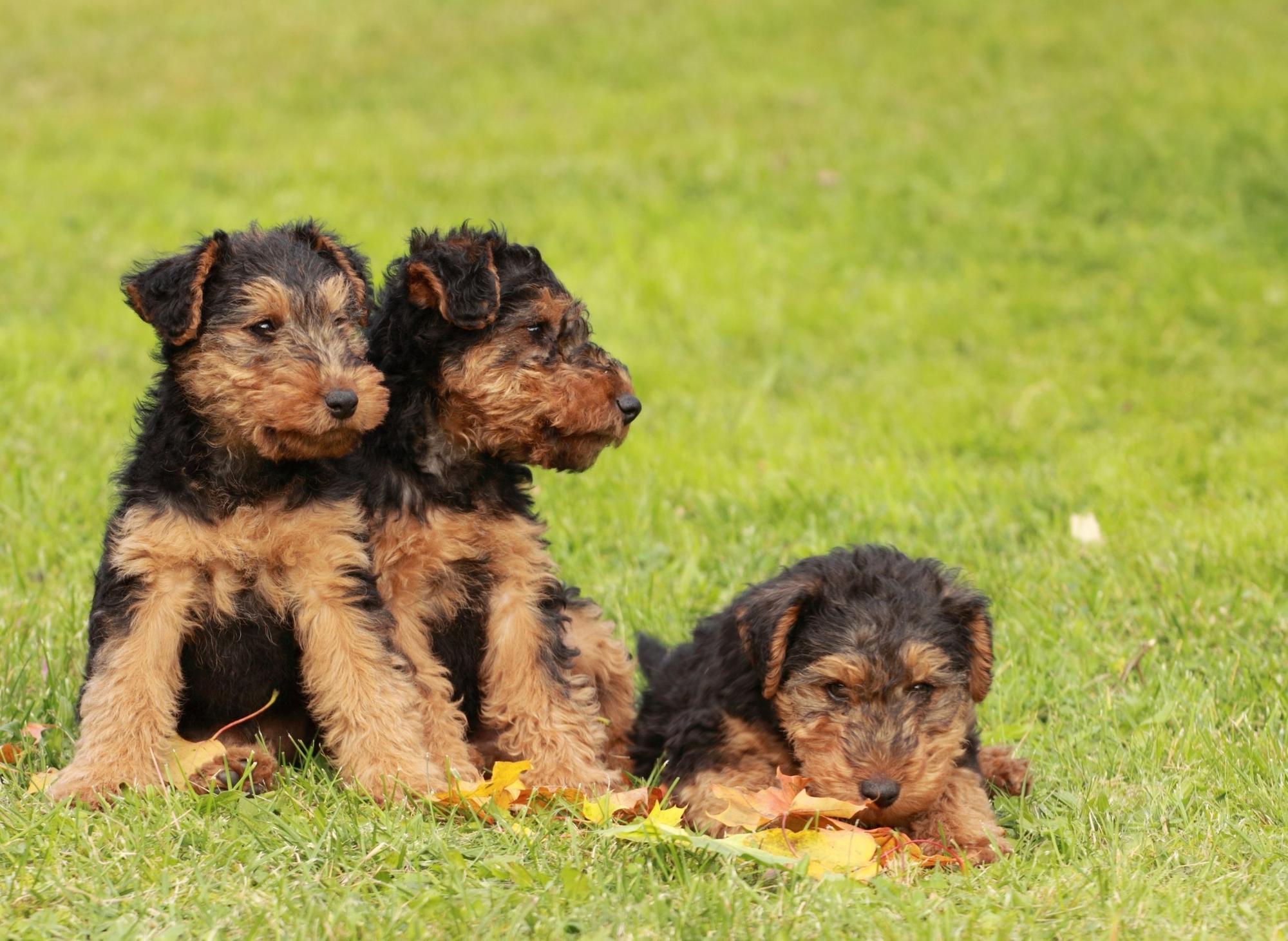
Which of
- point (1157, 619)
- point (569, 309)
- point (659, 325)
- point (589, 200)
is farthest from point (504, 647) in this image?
point (589, 200)

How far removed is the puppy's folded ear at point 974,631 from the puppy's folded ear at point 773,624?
0.48m

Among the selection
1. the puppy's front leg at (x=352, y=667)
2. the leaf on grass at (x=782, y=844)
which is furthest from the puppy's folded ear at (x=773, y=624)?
the puppy's front leg at (x=352, y=667)

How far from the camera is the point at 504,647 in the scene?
5195mm

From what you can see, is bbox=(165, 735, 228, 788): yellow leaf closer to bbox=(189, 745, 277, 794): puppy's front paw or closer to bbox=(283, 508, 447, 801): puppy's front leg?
bbox=(189, 745, 277, 794): puppy's front paw

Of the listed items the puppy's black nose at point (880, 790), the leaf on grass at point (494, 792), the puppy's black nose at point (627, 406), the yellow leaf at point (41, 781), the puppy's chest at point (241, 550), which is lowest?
the yellow leaf at point (41, 781)

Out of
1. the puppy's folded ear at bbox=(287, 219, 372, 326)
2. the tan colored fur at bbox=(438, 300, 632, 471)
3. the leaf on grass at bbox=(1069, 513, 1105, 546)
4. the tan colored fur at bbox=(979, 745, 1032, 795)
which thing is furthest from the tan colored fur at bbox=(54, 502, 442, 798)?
the leaf on grass at bbox=(1069, 513, 1105, 546)

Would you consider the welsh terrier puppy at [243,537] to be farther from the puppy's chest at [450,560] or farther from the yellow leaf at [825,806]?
the yellow leaf at [825,806]

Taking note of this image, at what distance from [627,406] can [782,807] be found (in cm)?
150

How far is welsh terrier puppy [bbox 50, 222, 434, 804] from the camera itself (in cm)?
468

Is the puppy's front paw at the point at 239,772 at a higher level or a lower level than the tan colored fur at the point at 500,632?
lower

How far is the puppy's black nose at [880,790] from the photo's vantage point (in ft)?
14.6

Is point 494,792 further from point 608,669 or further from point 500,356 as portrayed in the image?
point 500,356

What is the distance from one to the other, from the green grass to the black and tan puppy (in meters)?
0.32

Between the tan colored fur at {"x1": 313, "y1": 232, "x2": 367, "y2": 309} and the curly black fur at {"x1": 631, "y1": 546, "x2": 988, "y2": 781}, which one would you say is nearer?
the curly black fur at {"x1": 631, "y1": 546, "x2": 988, "y2": 781}
